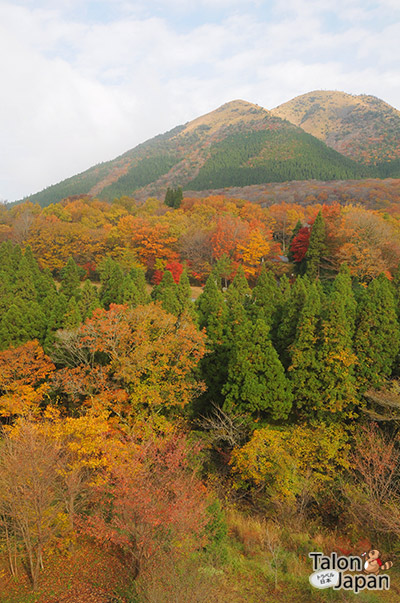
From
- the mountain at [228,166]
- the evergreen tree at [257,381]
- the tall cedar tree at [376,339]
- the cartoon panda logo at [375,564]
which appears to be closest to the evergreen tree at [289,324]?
the evergreen tree at [257,381]

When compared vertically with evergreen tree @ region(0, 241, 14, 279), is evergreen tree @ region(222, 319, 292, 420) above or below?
below

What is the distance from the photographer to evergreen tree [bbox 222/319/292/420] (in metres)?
20.3

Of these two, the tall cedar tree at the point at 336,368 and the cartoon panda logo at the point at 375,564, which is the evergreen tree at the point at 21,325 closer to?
the tall cedar tree at the point at 336,368

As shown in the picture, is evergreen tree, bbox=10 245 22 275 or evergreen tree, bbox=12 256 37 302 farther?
evergreen tree, bbox=10 245 22 275

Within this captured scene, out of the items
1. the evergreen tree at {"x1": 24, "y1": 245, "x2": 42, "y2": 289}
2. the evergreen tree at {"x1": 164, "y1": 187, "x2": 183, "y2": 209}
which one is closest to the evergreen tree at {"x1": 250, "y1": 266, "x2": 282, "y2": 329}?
the evergreen tree at {"x1": 24, "y1": 245, "x2": 42, "y2": 289}

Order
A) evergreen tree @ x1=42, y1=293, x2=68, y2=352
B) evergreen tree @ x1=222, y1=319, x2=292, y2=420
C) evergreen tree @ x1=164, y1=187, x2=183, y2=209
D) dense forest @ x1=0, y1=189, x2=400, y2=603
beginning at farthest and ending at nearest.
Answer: evergreen tree @ x1=164, y1=187, x2=183, y2=209 → evergreen tree @ x1=42, y1=293, x2=68, y2=352 → evergreen tree @ x1=222, y1=319, x2=292, y2=420 → dense forest @ x1=0, y1=189, x2=400, y2=603

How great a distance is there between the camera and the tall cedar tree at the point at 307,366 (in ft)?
69.0

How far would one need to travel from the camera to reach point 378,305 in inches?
938

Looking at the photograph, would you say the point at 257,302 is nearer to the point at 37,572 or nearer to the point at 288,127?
the point at 37,572

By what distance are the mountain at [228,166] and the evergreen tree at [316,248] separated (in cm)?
8968

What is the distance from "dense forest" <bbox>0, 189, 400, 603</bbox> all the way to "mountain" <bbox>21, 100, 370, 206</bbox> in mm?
109587

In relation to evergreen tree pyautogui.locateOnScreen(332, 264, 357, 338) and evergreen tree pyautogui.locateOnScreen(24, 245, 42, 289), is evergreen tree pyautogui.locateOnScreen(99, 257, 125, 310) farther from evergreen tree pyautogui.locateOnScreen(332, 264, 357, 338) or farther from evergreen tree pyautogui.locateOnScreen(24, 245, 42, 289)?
evergreen tree pyautogui.locateOnScreen(332, 264, 357, 338)

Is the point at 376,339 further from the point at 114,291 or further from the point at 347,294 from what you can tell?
the point at 114,291

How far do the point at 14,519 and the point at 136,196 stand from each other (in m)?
132
